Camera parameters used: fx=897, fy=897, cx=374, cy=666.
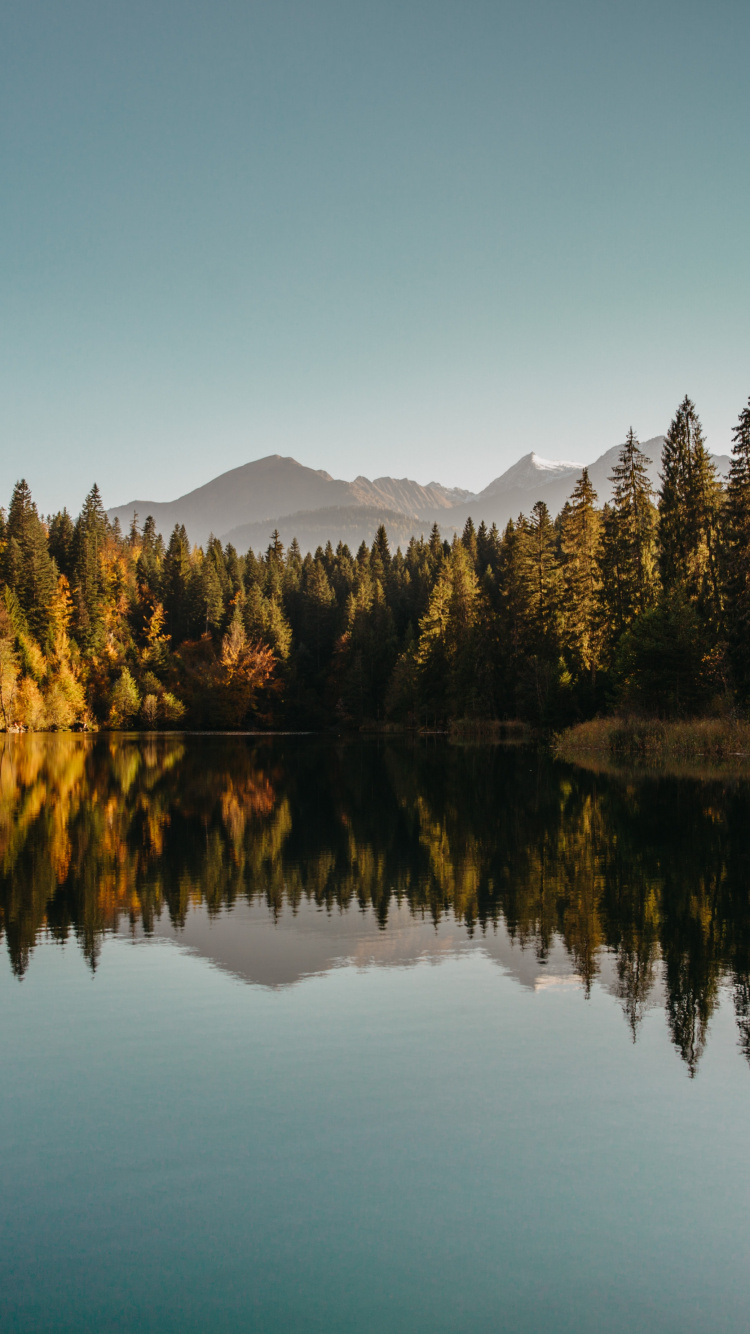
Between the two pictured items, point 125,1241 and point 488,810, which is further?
point 488,810

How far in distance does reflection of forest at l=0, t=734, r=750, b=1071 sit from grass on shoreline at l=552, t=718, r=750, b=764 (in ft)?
21.3

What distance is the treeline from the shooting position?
5069 cm

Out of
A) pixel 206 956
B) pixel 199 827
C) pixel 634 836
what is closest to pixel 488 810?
pixel 634 836

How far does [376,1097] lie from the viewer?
23.0 ft

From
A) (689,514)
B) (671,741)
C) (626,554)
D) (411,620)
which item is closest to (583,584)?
(626,554)

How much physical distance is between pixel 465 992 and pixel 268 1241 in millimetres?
4973

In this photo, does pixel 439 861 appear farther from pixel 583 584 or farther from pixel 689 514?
pixel 583 584

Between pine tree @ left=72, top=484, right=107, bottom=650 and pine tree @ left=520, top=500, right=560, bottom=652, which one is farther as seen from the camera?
pine tree @ left=72, top=484, right=107, bottom=650

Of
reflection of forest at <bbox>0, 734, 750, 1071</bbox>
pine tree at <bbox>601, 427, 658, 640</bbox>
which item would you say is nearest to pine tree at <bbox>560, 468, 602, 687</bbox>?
pine tree at <bbox>601, 427, 658, 640</bbox>

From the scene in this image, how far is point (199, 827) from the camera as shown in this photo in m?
23.7

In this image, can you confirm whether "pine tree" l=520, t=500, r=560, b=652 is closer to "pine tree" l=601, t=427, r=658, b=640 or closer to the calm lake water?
"pine tree" l=601, t=427, r=658, b=640

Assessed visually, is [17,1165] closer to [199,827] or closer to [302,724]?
[199,827]

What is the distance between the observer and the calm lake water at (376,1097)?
4.80m

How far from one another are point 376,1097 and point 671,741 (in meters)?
39.6
